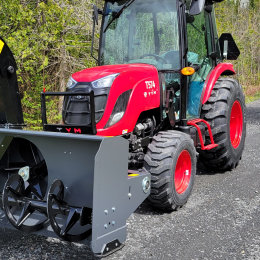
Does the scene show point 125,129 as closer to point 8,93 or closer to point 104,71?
point 104,71

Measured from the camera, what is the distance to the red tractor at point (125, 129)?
8.98 feet

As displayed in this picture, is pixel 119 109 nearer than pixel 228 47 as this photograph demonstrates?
Yes

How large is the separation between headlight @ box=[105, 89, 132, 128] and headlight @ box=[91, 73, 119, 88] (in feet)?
0.55

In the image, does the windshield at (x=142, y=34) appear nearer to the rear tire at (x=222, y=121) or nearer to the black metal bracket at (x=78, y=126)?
the rear tire at (x=222, y=121)

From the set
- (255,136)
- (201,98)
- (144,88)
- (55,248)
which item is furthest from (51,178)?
(255,136)

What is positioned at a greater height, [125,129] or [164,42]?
[164,42]

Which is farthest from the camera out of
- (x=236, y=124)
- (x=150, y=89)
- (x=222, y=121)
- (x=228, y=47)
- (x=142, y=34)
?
(x=236, y=124)

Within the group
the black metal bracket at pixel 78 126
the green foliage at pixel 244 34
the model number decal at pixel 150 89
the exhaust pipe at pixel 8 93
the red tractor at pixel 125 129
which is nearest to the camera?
the red tractor at pixel 125 129

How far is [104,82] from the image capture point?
11.7 ft

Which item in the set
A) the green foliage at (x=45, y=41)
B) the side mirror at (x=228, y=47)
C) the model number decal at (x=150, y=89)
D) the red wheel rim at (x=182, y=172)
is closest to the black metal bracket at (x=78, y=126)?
the model number decal at (x=150, y=89)

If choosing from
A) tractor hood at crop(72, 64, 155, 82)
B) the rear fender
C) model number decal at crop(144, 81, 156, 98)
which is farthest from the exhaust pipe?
the rear fender

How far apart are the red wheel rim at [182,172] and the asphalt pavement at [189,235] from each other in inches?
9.0

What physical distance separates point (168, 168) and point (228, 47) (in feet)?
7.99

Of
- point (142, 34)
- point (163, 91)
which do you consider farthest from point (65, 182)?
point (142, 34)
